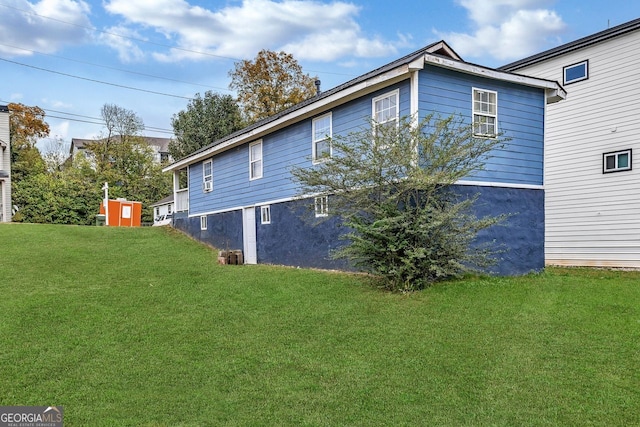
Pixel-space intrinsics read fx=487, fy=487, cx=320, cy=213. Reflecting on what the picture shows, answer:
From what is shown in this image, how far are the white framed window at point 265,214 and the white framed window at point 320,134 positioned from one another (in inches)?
117

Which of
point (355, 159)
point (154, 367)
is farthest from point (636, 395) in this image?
point (355, 159)

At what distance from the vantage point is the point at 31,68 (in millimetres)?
24688

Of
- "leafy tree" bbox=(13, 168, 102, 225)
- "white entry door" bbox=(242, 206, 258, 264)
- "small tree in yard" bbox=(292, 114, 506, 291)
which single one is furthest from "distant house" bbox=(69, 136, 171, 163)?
"small tree in yard" bbox=(292, 114, 506, 291)

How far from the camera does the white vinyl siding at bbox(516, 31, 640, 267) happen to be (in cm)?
1290

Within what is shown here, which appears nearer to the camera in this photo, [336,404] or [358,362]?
[336,404]

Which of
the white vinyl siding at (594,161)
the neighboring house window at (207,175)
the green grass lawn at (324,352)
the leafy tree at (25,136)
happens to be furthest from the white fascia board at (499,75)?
the leafy tree at (25,136)

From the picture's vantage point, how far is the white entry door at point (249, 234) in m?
15.6

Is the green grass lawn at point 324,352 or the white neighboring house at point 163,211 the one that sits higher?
the white neighboring house at point 163,211

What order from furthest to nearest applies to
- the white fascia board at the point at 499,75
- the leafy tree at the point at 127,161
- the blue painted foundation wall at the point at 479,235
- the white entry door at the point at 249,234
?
the leafy tree at the point at 127,161, the white entry door at the point at 249,234, the blue painted foundation wall at the point at 479,235, the white fascia board at the point at 499,75

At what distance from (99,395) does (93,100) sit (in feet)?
125

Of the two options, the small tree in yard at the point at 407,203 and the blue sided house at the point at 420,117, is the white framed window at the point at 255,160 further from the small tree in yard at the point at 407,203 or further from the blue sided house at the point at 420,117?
the small tree in yard at the point at 407,203

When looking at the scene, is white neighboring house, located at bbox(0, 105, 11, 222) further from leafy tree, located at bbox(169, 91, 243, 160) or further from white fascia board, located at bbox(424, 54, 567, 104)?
white fascia board, located at bbox(424, 54, 567, 104)

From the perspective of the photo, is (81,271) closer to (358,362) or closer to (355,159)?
(355,159)

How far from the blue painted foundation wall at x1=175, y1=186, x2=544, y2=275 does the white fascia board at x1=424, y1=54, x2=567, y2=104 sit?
2.50m
